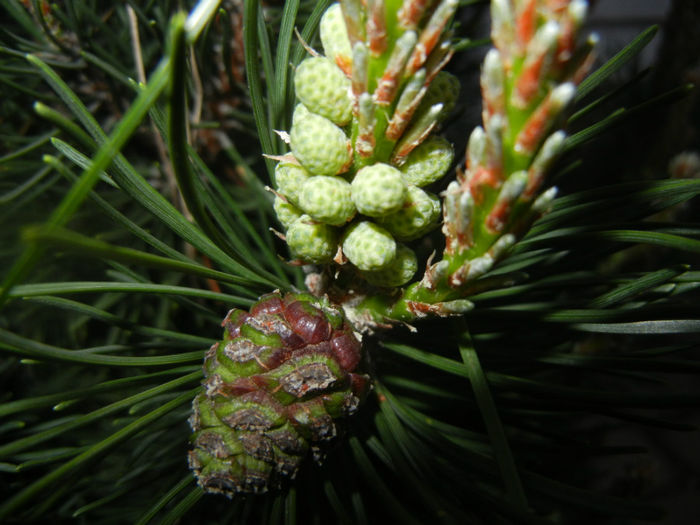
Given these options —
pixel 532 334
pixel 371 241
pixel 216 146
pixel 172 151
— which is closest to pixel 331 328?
pixel 371 241

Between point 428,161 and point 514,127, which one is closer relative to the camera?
point 514,127

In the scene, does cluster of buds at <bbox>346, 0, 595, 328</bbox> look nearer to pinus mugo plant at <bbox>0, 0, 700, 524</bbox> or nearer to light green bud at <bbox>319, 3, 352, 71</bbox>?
pinus mugo plant at <bbox>0, 0, 700, 524</bbox>

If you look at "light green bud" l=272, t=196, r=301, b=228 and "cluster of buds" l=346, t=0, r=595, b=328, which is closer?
"cluster of buds" l=346, t=0, r=595, b=328

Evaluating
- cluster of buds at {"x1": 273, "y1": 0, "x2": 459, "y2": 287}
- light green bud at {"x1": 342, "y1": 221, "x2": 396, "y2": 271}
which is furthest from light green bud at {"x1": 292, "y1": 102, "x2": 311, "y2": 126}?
light green bud at {"x1": 342, "y1": 221, "x2": 396, "y2": 271}

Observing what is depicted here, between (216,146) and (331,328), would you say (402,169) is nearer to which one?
(331,328)

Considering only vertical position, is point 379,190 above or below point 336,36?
below

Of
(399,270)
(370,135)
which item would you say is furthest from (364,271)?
(370,135)

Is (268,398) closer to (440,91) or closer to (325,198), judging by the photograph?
(325,198)
